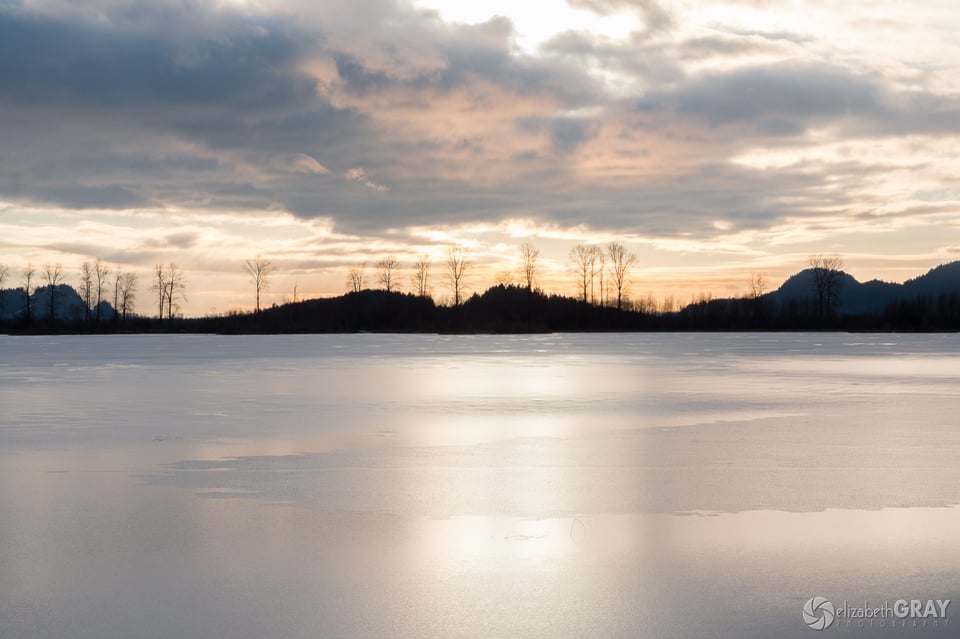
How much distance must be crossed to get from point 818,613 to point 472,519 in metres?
3.12

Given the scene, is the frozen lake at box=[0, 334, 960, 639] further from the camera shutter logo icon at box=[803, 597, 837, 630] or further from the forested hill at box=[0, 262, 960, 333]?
the forested hill at box=[0, 262, 960, 333]

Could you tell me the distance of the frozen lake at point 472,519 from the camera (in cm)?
529

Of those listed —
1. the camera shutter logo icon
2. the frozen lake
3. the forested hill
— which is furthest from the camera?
the forested hill

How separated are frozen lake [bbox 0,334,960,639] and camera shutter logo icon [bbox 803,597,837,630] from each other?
55 mm

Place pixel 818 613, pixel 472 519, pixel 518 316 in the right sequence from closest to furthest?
pixel 818 613 → pixel 472 519 → pixel 518 316

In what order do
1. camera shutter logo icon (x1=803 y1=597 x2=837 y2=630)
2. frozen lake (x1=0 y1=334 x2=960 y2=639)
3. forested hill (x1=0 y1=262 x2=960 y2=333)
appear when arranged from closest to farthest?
camera shutter logo icon (x1=803 y1=597 x2=837 y2=630), frozen lake (x1=0 y1=334 x2=960 y2=639), forested hill (x1=0 y1=262 x2=960 y2=333)

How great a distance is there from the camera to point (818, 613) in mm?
5285

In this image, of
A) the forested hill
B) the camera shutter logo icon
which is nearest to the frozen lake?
the camera shutter logo icon

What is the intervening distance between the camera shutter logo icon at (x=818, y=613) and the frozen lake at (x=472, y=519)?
0.05 meters

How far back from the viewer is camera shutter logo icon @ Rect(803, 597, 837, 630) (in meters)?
5.13

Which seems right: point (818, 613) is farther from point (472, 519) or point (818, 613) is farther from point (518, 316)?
point (518, 316)

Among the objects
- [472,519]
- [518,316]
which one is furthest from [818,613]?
[518,316]

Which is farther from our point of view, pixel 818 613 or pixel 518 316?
pixel 518 316

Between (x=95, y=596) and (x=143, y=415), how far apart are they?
1059 centimetres
